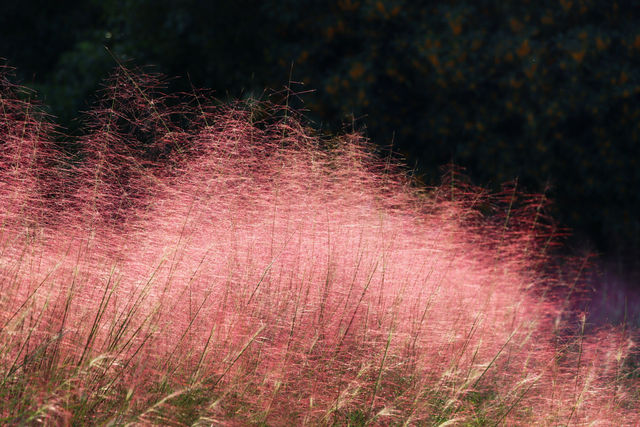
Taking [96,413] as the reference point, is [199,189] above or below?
above

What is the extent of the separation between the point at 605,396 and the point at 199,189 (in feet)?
7.72

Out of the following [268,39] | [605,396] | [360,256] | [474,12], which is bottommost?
[605,396]

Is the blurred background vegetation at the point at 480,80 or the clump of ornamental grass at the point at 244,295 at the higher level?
the blurred background vegetation at the point at 480,80

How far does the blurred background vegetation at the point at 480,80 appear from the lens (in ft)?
24.8

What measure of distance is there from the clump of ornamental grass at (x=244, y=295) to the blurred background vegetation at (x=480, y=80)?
2.93 m

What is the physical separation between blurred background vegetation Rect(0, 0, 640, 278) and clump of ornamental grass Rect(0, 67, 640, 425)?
9.62 feet

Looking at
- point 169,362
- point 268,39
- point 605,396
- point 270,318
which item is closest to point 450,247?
point 605,396

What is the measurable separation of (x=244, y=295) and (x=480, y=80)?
193 inches

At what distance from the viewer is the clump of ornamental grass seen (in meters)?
2.90

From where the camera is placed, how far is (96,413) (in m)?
2.63

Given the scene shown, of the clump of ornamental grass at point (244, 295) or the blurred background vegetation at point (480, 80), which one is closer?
the clump of ornamental grass at point (244, 295)

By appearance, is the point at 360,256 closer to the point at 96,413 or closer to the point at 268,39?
the point at 96,413

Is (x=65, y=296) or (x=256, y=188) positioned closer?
(x=65, y=296)

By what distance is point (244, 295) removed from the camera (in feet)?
11.4
